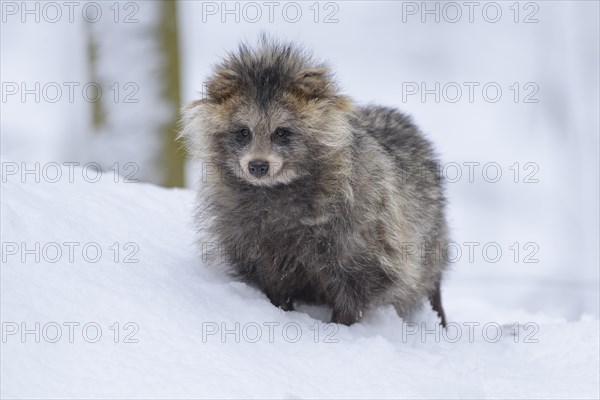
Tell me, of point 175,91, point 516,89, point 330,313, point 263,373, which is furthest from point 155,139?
point 516,89

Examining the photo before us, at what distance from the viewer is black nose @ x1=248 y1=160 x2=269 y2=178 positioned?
4.59 meters

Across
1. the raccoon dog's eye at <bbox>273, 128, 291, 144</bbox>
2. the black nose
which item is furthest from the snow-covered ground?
the raccoon dog's eye at <bbox>273, 128, 291, 144</bbox>

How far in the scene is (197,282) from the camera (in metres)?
4.61

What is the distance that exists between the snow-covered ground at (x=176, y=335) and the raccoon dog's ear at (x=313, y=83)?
104cm

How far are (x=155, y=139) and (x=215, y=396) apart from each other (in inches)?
219

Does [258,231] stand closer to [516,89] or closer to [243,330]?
[243,330]

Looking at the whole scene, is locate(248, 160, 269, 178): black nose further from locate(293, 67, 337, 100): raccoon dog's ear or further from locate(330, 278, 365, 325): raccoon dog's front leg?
locate(330, 278, 365, 325): raccoon dog's front leg

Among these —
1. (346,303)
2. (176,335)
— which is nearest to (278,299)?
(346,303)

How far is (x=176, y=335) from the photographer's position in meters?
3.84

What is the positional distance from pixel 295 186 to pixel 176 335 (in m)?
1.24

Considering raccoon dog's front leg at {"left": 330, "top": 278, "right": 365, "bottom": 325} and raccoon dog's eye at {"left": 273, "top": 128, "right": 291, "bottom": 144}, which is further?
raccoon dog's front leg at {"left": 330, "top": 278, "right": 365, "bottom": 325}

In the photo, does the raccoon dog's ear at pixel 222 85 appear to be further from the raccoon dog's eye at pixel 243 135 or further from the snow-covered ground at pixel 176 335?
the snow-covered ground at pixel 176 335

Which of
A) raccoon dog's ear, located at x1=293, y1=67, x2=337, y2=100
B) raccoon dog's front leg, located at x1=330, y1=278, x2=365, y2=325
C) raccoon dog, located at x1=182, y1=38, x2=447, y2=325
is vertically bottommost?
raccoon dog's front leg, located at x1=330, y1=278, x2=365, y2=325

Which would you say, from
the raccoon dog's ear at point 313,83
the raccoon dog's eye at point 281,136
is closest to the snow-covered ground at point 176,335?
the raccoon dog's eye at point 281,136
